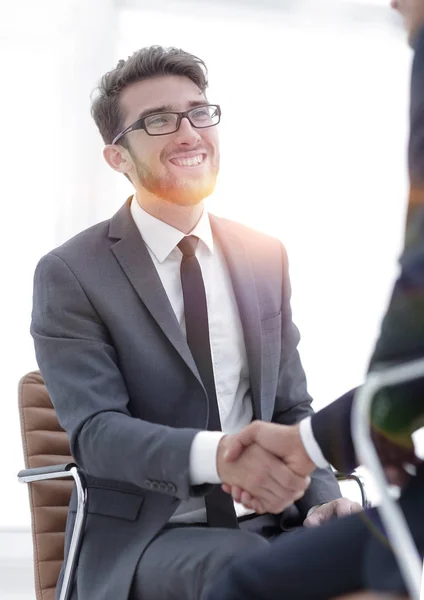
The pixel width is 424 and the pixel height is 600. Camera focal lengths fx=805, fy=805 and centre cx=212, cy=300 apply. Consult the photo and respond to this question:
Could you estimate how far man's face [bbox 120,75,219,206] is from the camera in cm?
226

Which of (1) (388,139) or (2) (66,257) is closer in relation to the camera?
(2) (66,257)

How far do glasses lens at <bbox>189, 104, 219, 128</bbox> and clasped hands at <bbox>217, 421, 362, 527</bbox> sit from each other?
1017mm

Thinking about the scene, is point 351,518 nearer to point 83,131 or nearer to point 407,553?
point 407,553

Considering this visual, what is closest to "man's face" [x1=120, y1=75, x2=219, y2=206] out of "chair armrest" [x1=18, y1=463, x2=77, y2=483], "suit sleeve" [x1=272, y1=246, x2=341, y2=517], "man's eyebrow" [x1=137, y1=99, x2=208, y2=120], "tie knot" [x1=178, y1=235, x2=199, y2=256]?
"man's eyebrow" [x1=137, y1=99, x2=208, y2=120]

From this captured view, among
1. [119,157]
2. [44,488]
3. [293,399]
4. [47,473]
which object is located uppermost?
[119,157]

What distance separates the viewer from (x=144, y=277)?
2.06 m

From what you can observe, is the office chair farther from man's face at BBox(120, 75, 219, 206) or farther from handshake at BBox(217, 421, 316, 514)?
man's face at BBox(120, 75, 219, 206)

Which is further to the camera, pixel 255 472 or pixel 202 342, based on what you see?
pixel 202 342

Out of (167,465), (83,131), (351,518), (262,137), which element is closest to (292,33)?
(262,137)

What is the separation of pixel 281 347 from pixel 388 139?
6.37 ft

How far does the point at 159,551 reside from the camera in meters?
1.77

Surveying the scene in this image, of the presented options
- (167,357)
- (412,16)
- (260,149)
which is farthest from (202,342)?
(260,149)

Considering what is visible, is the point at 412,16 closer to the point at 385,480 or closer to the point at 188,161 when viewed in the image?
the point at 385,480

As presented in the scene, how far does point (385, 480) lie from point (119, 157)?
1698 mm
